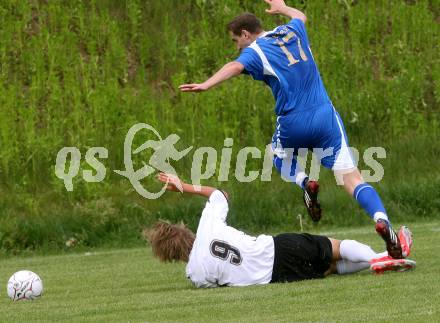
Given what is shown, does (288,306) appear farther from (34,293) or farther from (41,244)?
(41,244)

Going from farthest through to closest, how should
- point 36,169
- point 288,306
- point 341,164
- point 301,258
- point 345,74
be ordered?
point 345,74
point 36,169
point 341,164
point 301,258
point 288,306

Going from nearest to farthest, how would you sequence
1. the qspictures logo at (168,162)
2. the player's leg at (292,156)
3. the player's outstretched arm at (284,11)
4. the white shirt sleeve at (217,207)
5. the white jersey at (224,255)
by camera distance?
the white jersey at (224,255)
the white shirt sleeve at (217,207)
the player's leg at (292,156)
the player's outstretched arm at (284,11)
the qspictures logo at (168,162)

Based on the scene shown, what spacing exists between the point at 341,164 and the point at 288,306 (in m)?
2.33

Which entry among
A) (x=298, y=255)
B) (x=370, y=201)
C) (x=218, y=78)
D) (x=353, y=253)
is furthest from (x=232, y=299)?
(x=218, y=78)

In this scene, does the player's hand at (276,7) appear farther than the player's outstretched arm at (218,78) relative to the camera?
Yes

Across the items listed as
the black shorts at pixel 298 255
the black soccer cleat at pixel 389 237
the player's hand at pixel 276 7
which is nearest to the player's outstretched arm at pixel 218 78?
the player's hand at pixel 276 7

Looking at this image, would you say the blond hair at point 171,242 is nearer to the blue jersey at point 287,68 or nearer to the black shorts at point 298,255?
the black shorts at point 298,255

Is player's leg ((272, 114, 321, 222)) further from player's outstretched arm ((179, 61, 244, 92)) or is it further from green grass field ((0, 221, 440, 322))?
green grass field ((0, 221, 440, 322))

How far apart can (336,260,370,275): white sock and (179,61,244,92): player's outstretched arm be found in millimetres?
1790

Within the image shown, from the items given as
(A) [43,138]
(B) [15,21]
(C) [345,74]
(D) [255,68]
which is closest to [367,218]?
(C) [345,74]

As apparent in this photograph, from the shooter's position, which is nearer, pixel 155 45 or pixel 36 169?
pixel 36 169

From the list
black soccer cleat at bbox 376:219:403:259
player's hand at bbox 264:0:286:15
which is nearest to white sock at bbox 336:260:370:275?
black soccer cleat at bbox 376:219:403:259

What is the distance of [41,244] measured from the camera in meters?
15.1

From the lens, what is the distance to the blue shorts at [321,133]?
31.1 feet
